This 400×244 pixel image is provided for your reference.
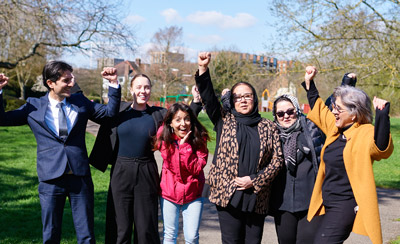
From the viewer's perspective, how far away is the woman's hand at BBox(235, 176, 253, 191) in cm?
376

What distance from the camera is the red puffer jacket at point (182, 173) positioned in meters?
4.04

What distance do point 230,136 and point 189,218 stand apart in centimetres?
88

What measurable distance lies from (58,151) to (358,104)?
8.45ft

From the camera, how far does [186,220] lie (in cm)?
406

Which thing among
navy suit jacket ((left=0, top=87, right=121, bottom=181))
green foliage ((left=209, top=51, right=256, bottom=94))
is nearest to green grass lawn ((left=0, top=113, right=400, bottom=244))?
navy suit jacket ((left=0, top=87, right=121, bottom=181))

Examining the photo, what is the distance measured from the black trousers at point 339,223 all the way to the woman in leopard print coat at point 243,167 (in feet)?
1.93

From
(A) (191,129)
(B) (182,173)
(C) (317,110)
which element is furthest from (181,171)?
(C) (317,110)

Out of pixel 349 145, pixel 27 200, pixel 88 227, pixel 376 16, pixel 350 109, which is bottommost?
pixel 27 200

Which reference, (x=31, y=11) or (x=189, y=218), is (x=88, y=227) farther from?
(x=31, y=11)

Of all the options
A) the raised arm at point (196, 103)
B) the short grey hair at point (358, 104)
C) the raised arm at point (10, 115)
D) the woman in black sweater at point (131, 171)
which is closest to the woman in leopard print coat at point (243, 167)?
the raised arm at point (196, 103)

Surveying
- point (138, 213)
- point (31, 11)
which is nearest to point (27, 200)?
point (138, 213)

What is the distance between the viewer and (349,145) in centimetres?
345

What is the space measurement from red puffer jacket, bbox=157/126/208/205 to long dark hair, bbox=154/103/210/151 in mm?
50

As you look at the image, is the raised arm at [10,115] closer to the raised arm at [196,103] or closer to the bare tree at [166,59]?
the raised arm at [196,103]
